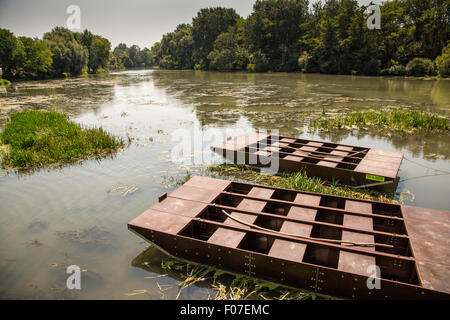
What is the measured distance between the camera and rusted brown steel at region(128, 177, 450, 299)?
13.1ft

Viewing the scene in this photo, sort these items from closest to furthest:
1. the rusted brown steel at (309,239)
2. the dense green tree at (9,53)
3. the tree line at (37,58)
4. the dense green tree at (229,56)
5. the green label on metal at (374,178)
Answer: the rusted brown steel at (309,239) < the green label on metal at (374,178) < the dense green tree at (9,53) < the tree line at (37,58) < the dense green tree at (229,56)

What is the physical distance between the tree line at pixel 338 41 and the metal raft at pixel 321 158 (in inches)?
1450

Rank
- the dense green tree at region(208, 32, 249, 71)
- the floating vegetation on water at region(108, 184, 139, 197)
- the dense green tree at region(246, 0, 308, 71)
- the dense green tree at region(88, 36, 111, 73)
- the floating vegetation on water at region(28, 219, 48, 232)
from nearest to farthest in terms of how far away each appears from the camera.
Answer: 1. the floating vegetation on water at region(28, 219, 48, 232)
2. the floating vegetation on water at region(108, 184, 139, 197)
3. the dense green tree at region(246, 0, 308, 71)
4. the dense green tree at region(208, 32, 249, 71)
5. the dense green tree at region(88, 36, 111, 73)

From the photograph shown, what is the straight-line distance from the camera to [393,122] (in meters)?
13.8

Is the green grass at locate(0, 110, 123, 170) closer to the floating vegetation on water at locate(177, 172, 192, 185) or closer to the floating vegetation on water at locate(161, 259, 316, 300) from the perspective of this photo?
the floating vegetation on water at locate(177, 172, 192, 185)

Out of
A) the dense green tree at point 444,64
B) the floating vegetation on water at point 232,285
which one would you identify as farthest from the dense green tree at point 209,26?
the floating vegetation on water at point 232,285

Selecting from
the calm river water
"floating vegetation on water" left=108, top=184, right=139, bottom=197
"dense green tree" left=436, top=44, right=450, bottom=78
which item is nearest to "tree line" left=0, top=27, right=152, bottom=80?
the calm river water

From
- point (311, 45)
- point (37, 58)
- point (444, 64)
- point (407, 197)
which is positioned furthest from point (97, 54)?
point (407, 197)

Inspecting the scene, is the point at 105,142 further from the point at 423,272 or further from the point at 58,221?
the point at 423,272

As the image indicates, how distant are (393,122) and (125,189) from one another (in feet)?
40.1

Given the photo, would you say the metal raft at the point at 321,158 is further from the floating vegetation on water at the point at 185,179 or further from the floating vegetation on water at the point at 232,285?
the floating vegetation on water at the point at 232,285

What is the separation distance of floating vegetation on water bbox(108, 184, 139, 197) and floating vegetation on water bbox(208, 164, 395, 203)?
7.63ft

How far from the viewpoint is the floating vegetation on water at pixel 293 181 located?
7.24 meters

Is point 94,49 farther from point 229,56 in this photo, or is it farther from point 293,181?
point 293,181
